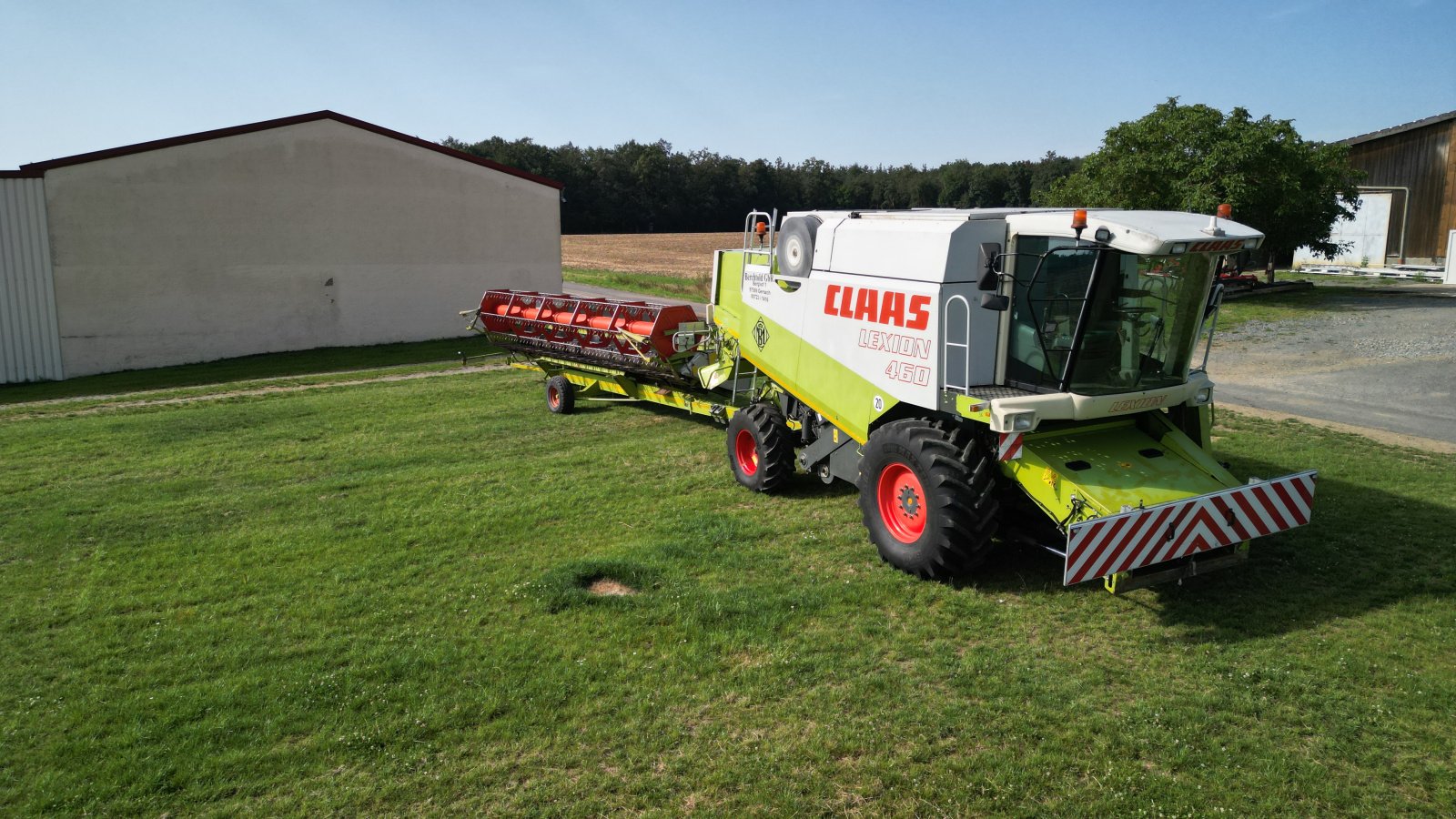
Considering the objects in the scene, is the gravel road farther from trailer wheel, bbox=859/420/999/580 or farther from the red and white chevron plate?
trailer wheel, bbox=859/420/999/580

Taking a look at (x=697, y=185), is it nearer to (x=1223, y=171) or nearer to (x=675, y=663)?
(x=1223, y=171)

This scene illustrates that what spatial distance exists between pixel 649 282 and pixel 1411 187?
33.9 meters

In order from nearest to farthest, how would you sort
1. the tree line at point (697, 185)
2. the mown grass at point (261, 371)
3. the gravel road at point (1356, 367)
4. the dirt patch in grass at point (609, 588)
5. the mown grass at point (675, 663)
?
the mown grass at point (675, 663)
the dirt patch in grass at point (609, 588)
the gravel road at point (1356, 367)
the mown grass at point (261, 371)
the tree line at point (697, 185)

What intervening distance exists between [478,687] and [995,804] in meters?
3.24

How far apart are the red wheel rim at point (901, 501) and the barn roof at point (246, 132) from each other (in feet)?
68.9

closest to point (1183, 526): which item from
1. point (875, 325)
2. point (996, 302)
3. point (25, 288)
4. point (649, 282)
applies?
point (996, 302)

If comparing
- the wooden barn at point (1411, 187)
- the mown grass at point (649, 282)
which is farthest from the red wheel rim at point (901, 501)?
the wooden barn at point (1411, 187)

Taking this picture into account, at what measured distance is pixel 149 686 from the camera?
602 cm

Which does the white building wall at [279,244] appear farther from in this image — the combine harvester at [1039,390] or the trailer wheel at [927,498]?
the trailer wheel at [927,498]

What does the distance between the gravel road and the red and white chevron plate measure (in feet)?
27.3

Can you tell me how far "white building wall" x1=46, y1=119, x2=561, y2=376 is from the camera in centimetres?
2127

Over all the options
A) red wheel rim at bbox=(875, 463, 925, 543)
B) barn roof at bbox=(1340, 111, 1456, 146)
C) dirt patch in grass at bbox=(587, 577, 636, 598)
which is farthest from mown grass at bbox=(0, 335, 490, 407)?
barn roof at bbox=(1340, 111, 1456, 146)

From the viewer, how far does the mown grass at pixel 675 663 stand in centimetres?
496

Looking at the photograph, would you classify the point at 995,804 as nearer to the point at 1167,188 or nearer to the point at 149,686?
the point at 149,686
